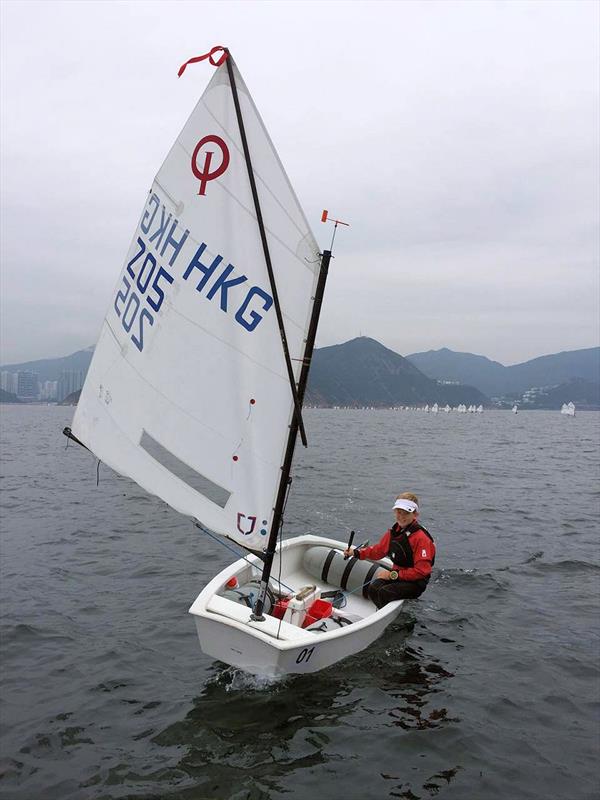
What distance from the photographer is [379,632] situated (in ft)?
30.3

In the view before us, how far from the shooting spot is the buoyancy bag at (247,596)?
28.2 ft

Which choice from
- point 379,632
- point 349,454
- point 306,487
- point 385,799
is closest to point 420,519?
point 306,487

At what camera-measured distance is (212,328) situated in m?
7.38

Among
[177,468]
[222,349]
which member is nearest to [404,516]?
[177,468]

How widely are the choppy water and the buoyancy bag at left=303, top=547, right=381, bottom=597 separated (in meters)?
1.01

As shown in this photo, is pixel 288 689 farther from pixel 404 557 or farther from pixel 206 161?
pixel 206 161

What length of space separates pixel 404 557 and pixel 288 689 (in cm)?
278

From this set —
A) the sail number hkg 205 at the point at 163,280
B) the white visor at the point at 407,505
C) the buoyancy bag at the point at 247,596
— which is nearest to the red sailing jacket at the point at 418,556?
the white visor at the point at 407,505

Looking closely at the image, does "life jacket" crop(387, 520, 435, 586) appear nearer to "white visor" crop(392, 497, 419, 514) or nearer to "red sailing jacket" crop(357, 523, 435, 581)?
"red sailing jacket" crop(357, 523, 435, 581)

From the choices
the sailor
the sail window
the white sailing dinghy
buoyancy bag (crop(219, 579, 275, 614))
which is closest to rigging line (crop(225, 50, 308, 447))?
the white sailing dinghy

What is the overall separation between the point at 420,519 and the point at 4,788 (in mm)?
14969

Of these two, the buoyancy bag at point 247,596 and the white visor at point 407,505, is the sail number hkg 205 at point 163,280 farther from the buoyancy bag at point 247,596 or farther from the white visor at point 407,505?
the white visor at point 407,505

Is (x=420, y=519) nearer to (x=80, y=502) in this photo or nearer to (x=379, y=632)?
(x=379, y=632)

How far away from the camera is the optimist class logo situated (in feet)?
23.0
